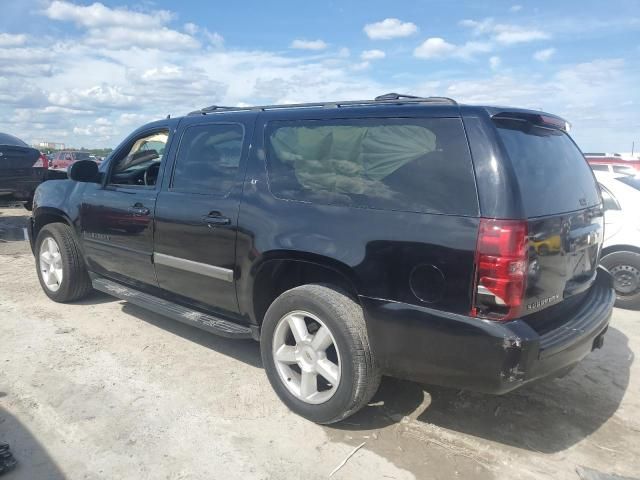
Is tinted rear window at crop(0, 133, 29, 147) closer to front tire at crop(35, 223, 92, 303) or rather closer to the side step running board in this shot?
front tire at crop(35, 223, 92, 303)

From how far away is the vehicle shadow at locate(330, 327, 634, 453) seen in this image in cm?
310

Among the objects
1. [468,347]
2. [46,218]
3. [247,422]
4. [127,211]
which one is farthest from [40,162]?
[468,347]

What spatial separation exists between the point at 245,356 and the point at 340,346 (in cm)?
149

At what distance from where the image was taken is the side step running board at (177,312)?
360cm

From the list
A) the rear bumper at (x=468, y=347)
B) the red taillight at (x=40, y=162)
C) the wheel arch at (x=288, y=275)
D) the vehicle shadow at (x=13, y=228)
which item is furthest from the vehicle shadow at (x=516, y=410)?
the red taillight at (x=40, y=162)

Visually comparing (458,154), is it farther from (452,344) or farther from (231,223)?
(231,223)

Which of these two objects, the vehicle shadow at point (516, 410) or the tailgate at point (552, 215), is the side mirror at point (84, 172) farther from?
the tailgate at point (552, 215)

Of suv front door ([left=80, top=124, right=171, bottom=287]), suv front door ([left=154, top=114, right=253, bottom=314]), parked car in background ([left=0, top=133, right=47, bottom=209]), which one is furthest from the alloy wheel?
parked car in background ([left=0, top=133, right=47, bottom=209])

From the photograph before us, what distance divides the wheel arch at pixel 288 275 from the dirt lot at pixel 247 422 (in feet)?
2.09

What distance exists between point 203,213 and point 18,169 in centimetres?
801

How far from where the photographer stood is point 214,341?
445 cm

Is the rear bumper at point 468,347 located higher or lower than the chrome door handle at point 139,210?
lower

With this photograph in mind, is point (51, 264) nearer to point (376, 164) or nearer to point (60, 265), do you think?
point (60, 265)

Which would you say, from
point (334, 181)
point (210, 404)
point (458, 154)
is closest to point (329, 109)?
point (334, 181)
